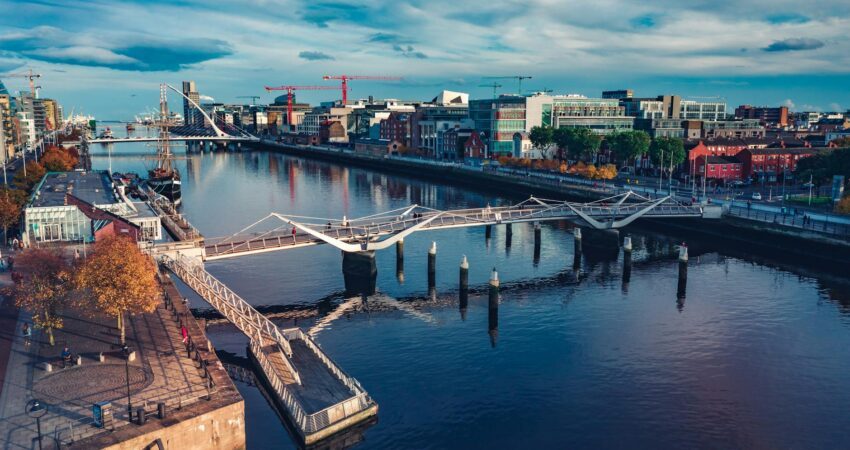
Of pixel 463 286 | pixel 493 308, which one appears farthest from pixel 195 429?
pixel 463 286

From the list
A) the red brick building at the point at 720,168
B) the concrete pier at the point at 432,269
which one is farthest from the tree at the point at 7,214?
the red brick building at the point at 720,168

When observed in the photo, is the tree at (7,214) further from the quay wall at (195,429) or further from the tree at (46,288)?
the quay wall at (195,429)

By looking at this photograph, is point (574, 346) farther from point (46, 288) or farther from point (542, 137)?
point (542, 137)

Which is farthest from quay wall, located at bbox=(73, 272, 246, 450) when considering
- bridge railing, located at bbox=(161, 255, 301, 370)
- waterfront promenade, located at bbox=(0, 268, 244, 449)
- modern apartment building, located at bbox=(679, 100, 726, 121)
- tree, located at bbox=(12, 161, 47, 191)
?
modern apartment building, located at bbox=(679, 100, 726, 121)

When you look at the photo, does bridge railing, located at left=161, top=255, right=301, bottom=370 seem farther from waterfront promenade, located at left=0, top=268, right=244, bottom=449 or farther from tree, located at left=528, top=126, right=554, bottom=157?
tree, located at left=528, top=126, right=554, bottom=157

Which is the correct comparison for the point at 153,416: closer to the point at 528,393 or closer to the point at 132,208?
the point at 528,393
